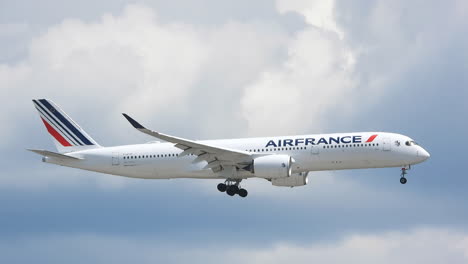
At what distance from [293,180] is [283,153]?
5.29m

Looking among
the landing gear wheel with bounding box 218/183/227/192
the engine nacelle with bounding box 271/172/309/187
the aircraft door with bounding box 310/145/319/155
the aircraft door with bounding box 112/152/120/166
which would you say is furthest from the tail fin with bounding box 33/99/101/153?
the aircraft door with bounding box 310/145/319/155

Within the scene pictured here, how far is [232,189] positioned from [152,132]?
32.4ft

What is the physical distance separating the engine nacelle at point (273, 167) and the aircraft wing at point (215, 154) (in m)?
1.16

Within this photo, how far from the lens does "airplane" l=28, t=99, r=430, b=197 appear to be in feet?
251

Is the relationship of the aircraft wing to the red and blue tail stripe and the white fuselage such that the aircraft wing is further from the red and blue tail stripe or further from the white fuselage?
the red and blue tail stripe

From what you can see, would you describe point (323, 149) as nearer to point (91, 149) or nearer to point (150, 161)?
point (150, 161)

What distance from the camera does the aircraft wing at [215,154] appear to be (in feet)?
250

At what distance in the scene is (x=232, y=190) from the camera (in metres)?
80.1

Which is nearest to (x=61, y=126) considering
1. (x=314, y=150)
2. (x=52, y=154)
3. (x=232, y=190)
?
(x=52, y=154)

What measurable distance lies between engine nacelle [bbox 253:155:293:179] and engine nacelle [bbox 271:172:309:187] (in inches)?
211

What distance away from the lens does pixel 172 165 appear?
264 feet

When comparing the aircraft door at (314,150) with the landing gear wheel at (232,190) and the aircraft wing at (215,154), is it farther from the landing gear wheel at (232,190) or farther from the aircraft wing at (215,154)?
the landing gear wheel at (232,190)

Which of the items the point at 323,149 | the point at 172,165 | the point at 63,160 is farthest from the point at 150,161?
the point at 323,149

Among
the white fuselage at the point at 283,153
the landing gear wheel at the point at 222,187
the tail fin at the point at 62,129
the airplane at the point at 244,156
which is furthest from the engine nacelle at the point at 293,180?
the tail fin at the point at 62,129
